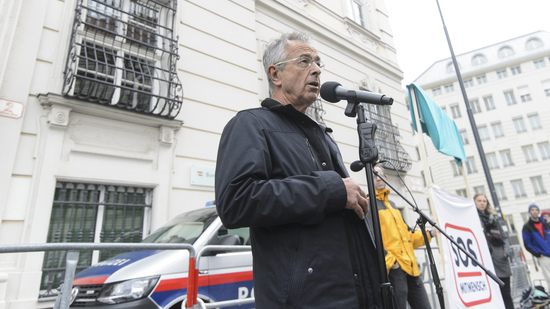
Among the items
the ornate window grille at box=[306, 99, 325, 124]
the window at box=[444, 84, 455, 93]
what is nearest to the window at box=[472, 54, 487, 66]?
the window at box=[444, 84, 455, 93]

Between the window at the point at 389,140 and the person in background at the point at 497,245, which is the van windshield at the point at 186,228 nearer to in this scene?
the person in background at the point at 497,245

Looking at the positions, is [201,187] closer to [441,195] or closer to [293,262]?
[441,195]

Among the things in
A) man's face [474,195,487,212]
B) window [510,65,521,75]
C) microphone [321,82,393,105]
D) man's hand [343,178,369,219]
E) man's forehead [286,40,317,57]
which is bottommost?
man's hand [343,178,369,219]

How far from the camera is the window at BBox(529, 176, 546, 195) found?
31.6m

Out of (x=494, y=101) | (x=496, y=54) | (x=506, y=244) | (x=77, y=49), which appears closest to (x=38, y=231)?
(x=77, y=49)

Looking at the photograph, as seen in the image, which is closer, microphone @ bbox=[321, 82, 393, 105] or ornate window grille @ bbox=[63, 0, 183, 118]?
microphone @ bbox=[321, 82, 393, 105]

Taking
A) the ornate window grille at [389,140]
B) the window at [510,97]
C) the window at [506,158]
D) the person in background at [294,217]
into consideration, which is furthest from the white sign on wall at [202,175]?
the window at [510,97]

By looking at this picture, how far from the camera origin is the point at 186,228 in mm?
3871

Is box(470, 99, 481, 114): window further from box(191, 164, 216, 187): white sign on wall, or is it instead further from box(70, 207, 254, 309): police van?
box(70, 207, 254, 309): police van

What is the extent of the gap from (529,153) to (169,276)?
40.9 meters

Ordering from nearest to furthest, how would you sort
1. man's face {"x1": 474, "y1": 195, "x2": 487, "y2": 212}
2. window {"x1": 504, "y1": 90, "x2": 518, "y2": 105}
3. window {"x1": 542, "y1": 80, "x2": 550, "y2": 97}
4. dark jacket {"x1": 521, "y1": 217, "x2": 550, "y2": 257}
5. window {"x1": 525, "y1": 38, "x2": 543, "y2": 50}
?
1. man's face {"x1": 474, "y1": 195, "x2": 487, "y2": 212}
2. dark jacket {"x1": 521, "y1": 217, "x2": 550, "y2": 257}
3. window {"x1": 542, "y1": 80, "x2": 550, "y2": 97}
4. window {"x1": 504, "y1": 90, "x2": 518, "y2": 105}
5. window {"x1": 525, "y1": 38, "x2": 543, "y2": 50}

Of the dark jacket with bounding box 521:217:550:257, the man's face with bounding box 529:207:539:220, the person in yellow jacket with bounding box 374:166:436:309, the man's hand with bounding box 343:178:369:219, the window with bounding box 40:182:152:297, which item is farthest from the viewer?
the man's face with bounding box 529:207:539:220

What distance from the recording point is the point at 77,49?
5273 millimetres

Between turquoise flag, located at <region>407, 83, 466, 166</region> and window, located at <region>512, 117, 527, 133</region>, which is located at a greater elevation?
window, located at <region>512, 117, 527, 133</region>
